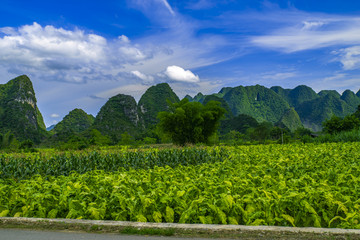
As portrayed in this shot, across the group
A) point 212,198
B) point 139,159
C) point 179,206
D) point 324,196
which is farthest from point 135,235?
point 139,159

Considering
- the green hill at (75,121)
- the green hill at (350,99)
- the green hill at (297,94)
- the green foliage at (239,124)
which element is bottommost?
the green foliage at (239,124)

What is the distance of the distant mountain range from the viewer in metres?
66.4

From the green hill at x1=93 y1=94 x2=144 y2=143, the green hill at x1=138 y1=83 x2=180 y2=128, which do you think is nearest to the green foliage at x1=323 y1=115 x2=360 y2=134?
the green hill at x1=93 y1=94 x2=144 y2=143

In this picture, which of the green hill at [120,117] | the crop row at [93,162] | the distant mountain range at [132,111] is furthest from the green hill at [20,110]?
the crop row at [93,162]

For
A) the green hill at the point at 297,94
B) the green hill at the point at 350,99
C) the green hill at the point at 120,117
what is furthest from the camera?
the green hill at the point at 297,94

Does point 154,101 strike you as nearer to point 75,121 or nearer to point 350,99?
point 75,121

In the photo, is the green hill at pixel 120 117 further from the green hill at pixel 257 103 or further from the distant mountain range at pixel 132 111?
the green hill at pixel 257 103

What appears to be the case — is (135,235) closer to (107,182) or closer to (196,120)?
(107,182)

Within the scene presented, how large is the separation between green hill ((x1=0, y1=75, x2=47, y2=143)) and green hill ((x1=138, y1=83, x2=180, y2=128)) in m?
26.3

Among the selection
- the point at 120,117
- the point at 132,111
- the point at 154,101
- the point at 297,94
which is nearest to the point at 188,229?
the point at 120,117

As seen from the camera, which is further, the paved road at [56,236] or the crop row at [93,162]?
the crop row at [93,162]

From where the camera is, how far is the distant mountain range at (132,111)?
66.4m

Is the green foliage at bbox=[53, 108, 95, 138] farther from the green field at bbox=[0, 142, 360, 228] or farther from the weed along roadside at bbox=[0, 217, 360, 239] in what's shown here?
the weed along roadside at bbox=[0, 217, 360, 239]

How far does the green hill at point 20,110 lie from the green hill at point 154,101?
26309 mm
